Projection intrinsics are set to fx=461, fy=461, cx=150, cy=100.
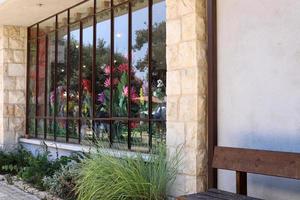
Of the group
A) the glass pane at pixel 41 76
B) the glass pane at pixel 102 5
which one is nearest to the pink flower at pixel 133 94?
the glass pane at pixel 102 5

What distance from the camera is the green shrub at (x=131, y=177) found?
5.37 m

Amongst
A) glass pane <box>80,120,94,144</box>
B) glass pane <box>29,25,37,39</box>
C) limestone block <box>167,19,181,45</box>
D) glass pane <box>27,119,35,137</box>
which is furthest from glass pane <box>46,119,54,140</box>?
limestone block <box>167,19,181,45</box>

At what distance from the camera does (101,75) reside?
915cm

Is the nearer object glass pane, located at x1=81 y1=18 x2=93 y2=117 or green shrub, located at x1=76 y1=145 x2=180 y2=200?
green shrub, located at x1=76 y1=145 x2=180 y2=200

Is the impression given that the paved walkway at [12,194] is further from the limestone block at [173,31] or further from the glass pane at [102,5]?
the glass pane at [102,5]

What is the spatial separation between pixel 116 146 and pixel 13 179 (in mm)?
2732

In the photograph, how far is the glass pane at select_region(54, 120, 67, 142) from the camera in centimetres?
1035

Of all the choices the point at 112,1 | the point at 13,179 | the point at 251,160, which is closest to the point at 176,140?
the point at 251,160

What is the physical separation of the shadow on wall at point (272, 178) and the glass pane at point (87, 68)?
498 centimetres

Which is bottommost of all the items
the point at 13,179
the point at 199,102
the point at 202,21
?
the point at 13,179

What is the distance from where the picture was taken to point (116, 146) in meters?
8.15

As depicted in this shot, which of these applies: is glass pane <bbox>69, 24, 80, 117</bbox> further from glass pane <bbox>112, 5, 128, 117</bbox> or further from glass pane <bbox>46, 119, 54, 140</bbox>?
glass pane <bbox>112, 5, 128, 117</bbox>

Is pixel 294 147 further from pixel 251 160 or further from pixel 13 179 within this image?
pixel 13 179

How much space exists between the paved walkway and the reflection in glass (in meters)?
2.13
